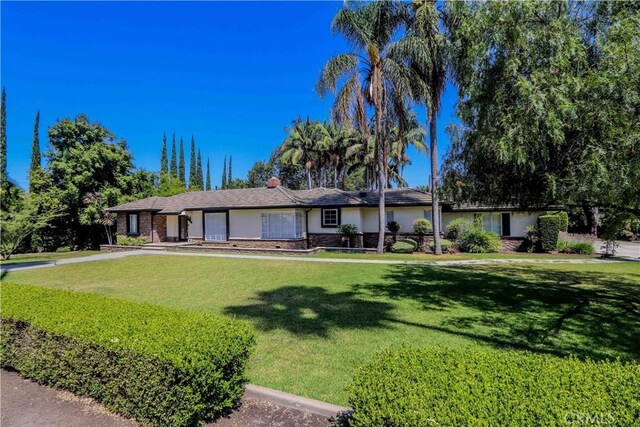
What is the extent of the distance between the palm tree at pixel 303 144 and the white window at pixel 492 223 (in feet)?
61.9

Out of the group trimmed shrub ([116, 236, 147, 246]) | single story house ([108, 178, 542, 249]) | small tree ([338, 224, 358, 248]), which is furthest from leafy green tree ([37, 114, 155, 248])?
small tree ([338, 224, 358, 248])

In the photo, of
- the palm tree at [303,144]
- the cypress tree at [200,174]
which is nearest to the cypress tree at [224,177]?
the cypress tree at [200,174]

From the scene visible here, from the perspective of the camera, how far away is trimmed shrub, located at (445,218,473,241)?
2125cm

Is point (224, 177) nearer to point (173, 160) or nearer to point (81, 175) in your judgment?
point (173, 160)

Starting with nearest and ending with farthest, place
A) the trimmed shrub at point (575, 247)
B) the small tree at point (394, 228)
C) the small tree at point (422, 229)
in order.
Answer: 1. the trimmed shrub at point (575, 247)
2. the small tree at point (422, 229)
3. the small tree at point (394, 228)

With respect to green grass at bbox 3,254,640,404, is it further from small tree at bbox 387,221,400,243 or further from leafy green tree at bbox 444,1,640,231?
small tree at bbox 387,221,400,243

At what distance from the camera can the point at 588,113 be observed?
5.23 m

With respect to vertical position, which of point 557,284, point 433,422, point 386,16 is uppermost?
point 386,16

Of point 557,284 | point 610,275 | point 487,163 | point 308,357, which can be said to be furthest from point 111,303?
point 610,275

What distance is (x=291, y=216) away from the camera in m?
21.4

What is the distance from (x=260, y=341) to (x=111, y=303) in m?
2.43

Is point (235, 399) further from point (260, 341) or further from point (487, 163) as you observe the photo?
point (487, 163)

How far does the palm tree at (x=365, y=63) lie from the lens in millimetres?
16781

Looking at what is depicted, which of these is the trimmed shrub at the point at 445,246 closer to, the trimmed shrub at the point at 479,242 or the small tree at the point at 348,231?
the trimmed shrub at the point at 479,242
